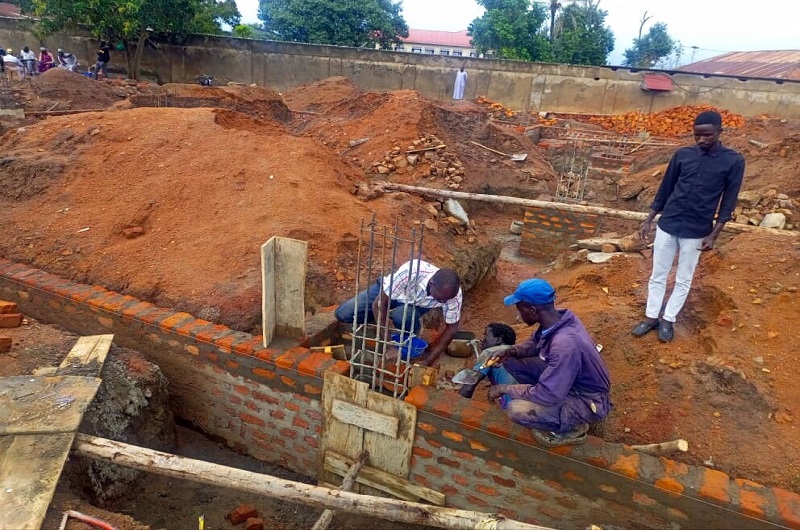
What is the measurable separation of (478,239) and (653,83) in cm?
1425

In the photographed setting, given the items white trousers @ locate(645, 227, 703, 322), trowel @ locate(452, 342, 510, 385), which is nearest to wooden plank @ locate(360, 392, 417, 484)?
trowel @ locate(452, 342, 510, 385)

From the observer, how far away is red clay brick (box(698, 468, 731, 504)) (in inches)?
110

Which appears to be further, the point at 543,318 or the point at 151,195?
the point at 151,195

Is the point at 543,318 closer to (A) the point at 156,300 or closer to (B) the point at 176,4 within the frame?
(A) the point at 156,300

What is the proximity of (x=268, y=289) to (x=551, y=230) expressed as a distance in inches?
227

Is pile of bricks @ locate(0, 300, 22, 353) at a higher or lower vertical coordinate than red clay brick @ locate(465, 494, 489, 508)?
higher

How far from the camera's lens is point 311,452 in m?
4.04

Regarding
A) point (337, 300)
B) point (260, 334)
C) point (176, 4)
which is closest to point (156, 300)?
point (260, 334)

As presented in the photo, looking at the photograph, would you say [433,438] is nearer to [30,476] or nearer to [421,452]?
[421,452]

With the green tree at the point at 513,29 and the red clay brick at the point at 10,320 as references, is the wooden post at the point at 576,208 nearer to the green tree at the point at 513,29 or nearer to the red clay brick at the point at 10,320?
the red clay brick at the point at 10,320

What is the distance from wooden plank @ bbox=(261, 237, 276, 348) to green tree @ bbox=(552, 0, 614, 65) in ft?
77.0

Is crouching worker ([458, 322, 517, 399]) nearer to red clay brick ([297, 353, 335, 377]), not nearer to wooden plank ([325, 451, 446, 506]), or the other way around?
wooden plank ([325, 451, 446, 506])

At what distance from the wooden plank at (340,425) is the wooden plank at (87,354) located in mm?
1611

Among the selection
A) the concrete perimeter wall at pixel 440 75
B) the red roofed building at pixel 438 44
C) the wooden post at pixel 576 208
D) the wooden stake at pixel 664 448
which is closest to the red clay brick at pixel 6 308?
the wooden post at pixel 576 208
